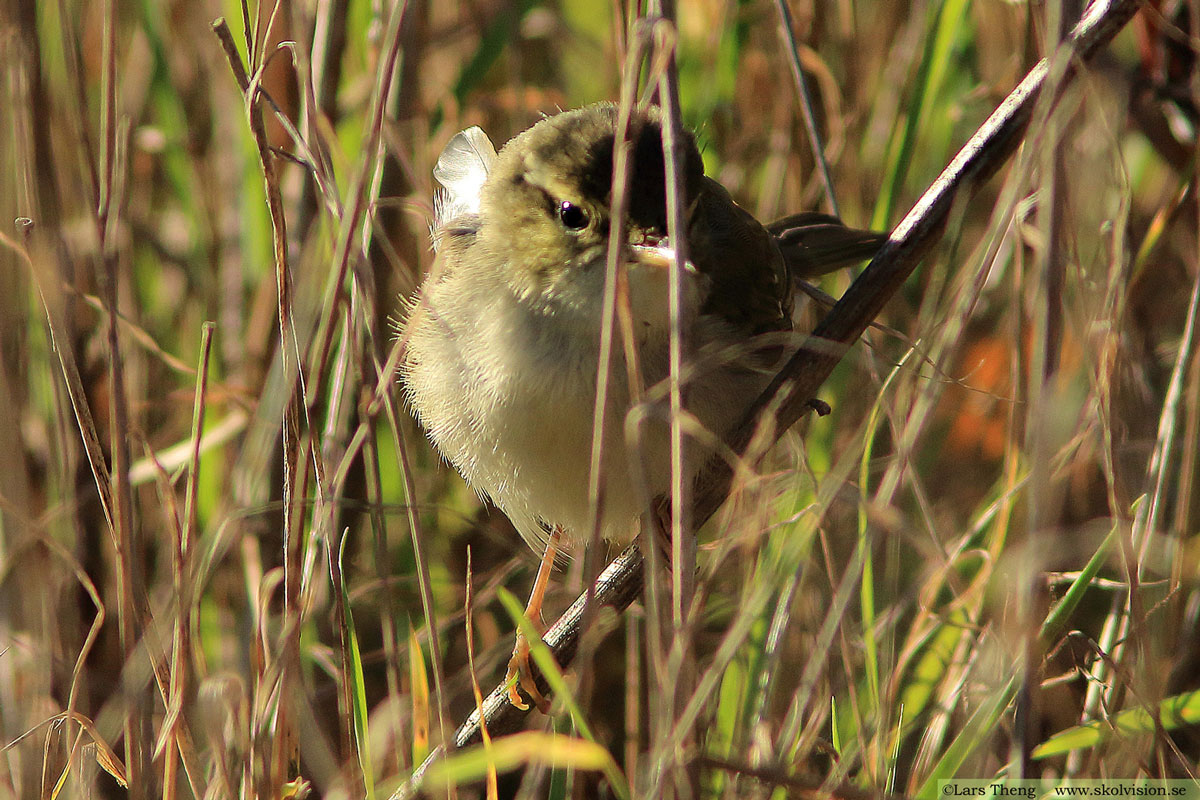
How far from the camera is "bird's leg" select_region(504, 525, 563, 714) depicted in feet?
6.95

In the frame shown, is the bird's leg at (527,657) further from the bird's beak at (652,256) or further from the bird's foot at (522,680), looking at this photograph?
the bird's beak at (652,256)

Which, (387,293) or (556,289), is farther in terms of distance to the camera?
(387,293)

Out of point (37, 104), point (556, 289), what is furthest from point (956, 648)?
point (37, 104)

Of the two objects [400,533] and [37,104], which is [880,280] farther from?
[37,104]

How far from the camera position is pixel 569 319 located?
1.91m

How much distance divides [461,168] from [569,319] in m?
0.85

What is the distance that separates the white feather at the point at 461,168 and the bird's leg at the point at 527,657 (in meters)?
0.77

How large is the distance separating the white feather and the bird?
0.53 feet

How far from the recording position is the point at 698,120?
2602 mm

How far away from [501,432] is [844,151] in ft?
4.19

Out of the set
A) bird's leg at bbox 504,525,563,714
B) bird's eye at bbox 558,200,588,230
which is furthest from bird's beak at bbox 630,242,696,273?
bird's leg at bbox 504,525,563,714

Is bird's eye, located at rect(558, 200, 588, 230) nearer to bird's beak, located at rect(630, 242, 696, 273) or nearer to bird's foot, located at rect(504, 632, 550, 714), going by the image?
bird's beak, located at rect(630, 242, 696, 273)

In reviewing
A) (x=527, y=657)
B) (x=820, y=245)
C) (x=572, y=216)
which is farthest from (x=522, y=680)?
(x=820, y=245)

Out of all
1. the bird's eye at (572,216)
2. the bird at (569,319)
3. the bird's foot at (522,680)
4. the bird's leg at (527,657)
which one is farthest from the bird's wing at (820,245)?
the bird's foot at (522,680)
